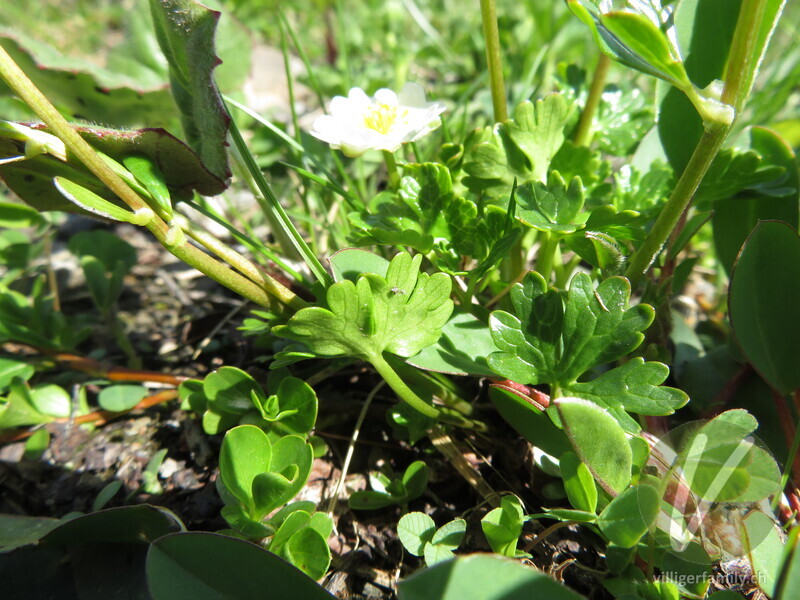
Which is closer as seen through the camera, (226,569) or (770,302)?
(226,569)

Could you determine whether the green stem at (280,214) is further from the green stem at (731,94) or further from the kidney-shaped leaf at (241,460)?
the green stem at (731,94)

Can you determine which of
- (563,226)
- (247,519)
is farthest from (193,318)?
(563,226)

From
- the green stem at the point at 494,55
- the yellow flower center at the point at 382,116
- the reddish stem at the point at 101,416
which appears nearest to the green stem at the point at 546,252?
the green stem at the point at 494,55

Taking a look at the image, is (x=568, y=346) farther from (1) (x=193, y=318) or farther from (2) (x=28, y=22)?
(2) (x=28, y=22)

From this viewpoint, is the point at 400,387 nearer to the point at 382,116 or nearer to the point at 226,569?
the point at 226,569

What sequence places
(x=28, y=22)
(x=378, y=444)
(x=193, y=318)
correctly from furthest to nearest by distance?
(x=28, y=22), (x=193, y=318), (x=378, y=444)

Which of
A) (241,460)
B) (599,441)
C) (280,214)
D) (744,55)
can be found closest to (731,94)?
(744,55)
